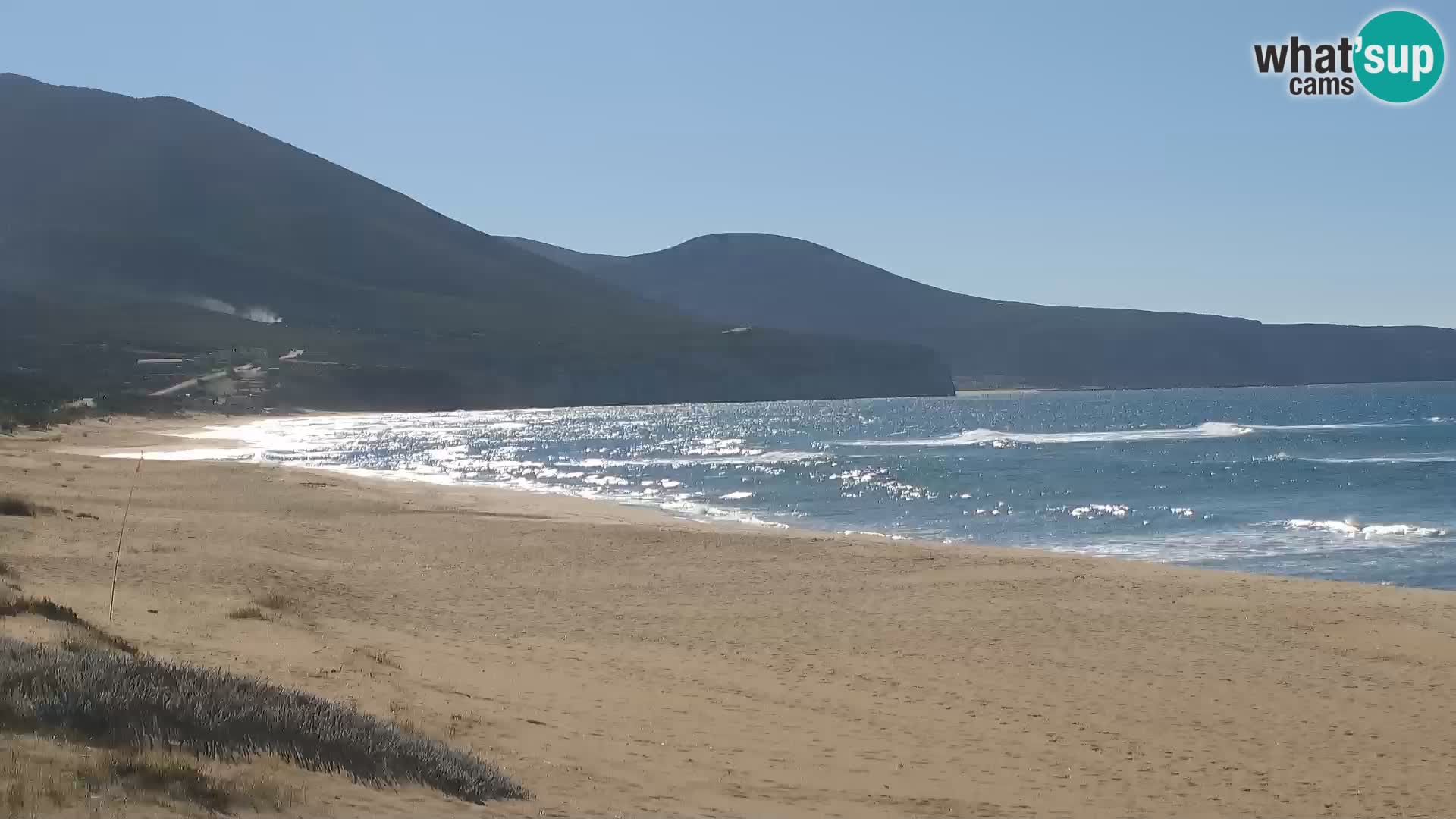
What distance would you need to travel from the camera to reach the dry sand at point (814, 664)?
8.73 meters

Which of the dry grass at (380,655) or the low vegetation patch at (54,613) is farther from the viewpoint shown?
the dry grass at (380,655)

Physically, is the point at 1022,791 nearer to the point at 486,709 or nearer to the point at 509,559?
the point at 486,709

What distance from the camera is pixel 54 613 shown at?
32.7 feet

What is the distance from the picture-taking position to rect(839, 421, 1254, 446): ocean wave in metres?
75.8

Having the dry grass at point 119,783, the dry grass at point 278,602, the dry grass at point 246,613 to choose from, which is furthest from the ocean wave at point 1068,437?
the dry grass at point 119,783

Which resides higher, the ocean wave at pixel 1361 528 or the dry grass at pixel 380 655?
the dry grass at pixel 380 655

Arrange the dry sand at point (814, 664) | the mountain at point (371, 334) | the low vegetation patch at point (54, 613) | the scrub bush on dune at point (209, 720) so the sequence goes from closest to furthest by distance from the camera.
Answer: the scrub bush on dune at point (209, 720)
the dry sand at point (814, 664)
the low vegetation patch at point (54, 613)
the mountain at point (371, 334)

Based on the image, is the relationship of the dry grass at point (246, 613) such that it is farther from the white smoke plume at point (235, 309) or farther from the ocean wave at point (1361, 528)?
the white smoke plume at point (235, 309)

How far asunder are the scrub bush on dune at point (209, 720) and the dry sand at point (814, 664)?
1.14 ft

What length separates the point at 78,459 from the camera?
122 feet

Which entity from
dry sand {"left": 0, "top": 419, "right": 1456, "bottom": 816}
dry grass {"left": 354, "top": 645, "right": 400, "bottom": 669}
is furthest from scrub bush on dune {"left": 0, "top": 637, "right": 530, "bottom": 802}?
dry grass {"left": 354, "top": 645, "right": 400, "bottom": 669}

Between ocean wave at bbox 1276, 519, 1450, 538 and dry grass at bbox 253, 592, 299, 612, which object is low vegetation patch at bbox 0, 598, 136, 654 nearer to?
dry grass at bbox 253, 592, 299, 612

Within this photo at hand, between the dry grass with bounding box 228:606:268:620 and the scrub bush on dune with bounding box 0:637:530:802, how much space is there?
5287 millimetres

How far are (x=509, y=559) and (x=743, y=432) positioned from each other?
6831 centimetres
